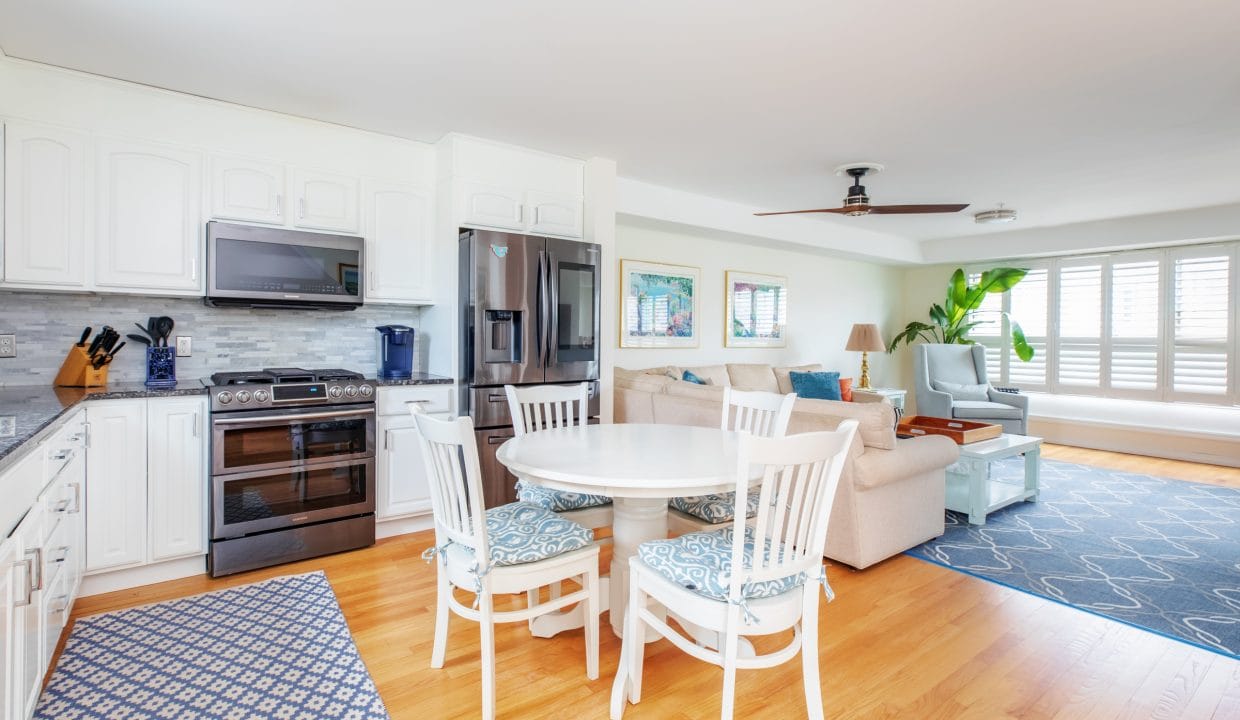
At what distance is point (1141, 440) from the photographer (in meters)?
6.13

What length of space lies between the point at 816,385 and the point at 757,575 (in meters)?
4.46

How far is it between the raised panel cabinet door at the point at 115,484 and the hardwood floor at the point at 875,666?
225mm

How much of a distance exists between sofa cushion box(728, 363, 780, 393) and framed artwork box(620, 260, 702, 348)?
48 cm

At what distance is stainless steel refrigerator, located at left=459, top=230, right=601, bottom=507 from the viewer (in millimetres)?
3523

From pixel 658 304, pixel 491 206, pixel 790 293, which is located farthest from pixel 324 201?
pixel 790 293

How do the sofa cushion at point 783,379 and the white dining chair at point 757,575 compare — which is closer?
the white dining chair at point 757,575

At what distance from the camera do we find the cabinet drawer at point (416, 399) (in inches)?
135

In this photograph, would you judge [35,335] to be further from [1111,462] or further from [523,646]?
[1111,462]

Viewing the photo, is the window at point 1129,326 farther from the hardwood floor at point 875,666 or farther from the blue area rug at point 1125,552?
the hardwood floor at point 875,666

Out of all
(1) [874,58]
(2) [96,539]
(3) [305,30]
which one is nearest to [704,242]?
(1) [874,58]

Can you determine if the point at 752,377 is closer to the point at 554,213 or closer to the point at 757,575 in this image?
the point at 554,213

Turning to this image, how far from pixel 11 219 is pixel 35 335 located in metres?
0.60

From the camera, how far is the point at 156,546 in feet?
9.27

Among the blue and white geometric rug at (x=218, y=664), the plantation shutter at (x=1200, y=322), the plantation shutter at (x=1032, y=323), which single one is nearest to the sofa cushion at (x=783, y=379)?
the plantation shutter at (x=1032, y=323)
